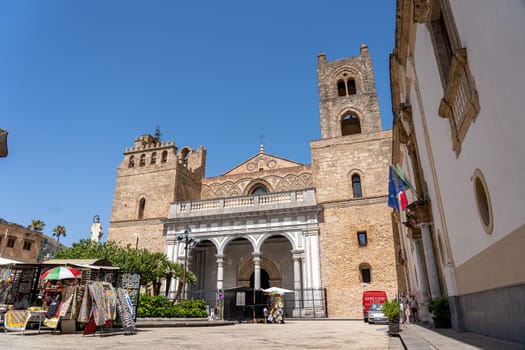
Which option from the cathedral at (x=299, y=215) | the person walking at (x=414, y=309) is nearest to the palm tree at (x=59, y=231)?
the cathedral at (x=299, y=215)

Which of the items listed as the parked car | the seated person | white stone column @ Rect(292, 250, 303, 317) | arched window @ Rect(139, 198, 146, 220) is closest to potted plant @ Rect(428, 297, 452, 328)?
the parked car

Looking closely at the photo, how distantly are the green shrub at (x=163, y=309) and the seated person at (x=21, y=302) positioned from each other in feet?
13.4

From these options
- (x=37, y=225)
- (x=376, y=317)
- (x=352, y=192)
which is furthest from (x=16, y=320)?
(x=37, y=225)

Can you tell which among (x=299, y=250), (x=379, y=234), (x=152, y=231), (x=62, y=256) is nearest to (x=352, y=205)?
(x=379, y=234)

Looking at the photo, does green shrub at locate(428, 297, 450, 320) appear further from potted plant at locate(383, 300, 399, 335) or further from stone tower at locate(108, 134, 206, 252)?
stone tower at locate(108, 134, 206, 252)

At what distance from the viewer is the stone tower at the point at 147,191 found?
24688mm

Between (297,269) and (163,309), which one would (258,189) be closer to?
(297,269)

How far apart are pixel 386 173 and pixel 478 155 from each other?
17.2m

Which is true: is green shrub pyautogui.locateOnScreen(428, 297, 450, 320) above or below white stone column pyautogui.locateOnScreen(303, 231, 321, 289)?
below

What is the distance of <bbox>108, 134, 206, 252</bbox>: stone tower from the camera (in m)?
24.7

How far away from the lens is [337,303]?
63.5 ft

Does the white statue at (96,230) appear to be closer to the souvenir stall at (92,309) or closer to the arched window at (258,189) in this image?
the arched window at (258,189)

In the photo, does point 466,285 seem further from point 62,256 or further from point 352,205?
point 62,256

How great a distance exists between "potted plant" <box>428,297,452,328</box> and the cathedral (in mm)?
11541
